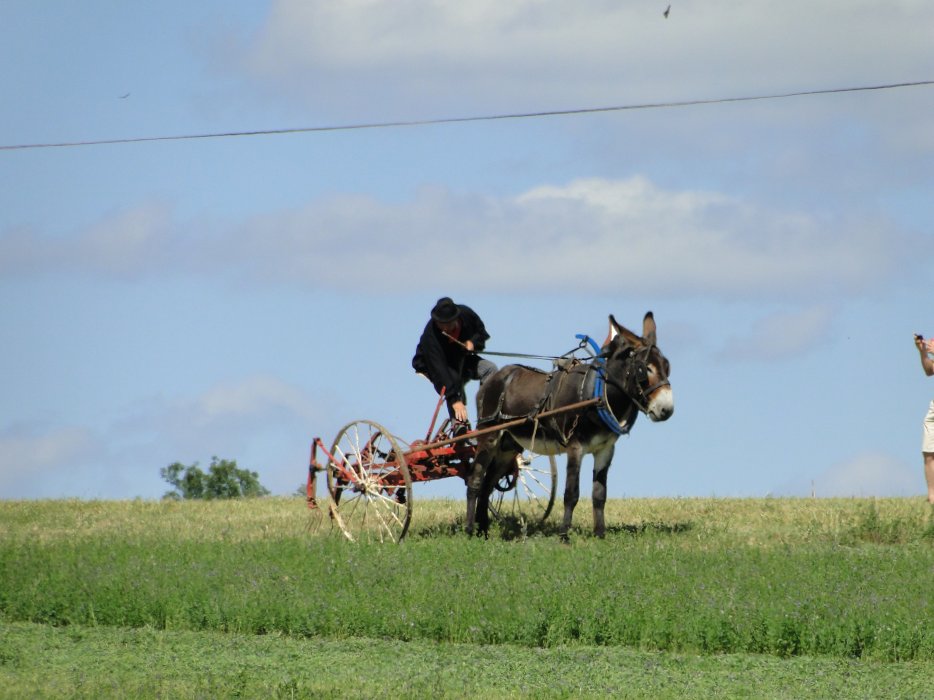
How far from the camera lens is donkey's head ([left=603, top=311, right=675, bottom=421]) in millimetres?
16531

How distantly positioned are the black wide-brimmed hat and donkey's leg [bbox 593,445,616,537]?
251 centimetres

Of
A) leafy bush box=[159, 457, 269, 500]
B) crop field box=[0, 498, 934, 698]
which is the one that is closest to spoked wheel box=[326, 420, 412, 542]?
crop field box=[0, 498, 934, 698]

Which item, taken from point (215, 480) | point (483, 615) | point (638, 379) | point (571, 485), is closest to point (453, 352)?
point (571, 485)

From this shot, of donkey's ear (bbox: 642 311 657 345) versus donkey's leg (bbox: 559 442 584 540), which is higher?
donkey's ear (bbox: 642 311 657 345)

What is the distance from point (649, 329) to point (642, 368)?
0.66 m

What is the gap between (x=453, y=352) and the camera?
60.8 feet

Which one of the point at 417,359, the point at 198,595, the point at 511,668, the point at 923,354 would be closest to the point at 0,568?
the point at 198,595

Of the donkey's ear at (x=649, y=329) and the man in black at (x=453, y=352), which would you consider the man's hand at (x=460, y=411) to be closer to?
the man in black at (x=453, y=352)

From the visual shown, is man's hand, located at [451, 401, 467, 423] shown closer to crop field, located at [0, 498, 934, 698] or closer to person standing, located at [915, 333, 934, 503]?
crop field, located at [0, 498, 934, 698]

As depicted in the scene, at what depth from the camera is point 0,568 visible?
16297 millimetres

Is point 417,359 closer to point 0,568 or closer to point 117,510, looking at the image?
point 0,568

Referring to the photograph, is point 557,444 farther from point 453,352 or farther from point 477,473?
point 453,352

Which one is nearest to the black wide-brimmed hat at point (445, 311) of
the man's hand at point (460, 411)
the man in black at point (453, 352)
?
the man in black at point (453, 352)

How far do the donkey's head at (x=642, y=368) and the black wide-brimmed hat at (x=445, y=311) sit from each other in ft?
6.88
